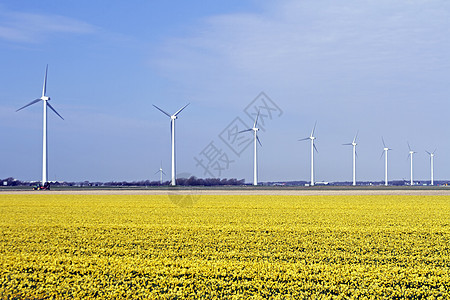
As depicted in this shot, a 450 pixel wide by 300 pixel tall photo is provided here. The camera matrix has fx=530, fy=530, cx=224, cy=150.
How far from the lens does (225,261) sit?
15.9 meters

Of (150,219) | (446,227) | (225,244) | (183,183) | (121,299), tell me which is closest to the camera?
(121,299)

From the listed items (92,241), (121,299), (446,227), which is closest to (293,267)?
(121,299)

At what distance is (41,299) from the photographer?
477 inches

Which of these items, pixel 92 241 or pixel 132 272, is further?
pixel 92 241

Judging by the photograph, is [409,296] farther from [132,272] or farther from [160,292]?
[132,272]

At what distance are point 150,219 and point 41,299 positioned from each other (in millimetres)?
18910

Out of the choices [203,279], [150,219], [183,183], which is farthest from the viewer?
[183,183]

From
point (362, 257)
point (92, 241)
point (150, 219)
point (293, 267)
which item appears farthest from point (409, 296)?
point (150, 219)

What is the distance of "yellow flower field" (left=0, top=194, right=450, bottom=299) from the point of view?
12.5 metres

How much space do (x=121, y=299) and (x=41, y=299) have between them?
190 centimetres

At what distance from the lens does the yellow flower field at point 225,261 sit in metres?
12.5

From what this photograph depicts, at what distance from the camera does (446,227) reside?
2627 centimetres

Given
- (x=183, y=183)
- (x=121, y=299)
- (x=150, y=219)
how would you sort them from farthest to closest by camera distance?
(x=183, y=183) → (x=150, y=219) → (x=121, y=299)

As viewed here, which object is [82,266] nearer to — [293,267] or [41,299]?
[41,299]
